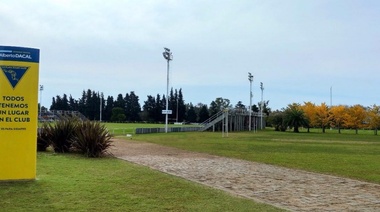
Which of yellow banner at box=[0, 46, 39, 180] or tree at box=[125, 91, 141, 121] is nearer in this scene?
yellow banner at box=[0, 46, 39, 180]

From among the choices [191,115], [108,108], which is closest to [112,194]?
[191,115]

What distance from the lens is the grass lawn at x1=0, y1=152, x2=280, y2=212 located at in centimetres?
685

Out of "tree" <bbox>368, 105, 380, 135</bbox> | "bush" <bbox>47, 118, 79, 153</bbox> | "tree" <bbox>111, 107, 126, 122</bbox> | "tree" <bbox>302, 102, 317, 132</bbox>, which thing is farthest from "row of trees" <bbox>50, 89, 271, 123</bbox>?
"bush" <bbox>47, 118, 79, 153</bbox>

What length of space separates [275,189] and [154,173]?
3.44 m

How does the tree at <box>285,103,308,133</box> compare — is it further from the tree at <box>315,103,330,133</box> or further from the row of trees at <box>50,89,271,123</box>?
the row of trees at <box>50,89,271,123</box>

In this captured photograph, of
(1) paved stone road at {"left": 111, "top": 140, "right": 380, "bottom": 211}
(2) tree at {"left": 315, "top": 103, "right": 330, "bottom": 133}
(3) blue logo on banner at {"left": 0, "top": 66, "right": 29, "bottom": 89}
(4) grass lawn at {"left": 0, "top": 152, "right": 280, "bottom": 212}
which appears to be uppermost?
(2) tree at {"left": 315, "top": 103, "right": 330, "bottom": 133}

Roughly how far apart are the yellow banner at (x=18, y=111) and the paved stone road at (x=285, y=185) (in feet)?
12.8

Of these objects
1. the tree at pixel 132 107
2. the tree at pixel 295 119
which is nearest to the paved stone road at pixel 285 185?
the tree at pixel 295 119

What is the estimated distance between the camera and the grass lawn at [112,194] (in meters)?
6.85

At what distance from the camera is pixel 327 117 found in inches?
3246

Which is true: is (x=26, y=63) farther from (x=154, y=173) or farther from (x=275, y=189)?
(x=275, y=189)

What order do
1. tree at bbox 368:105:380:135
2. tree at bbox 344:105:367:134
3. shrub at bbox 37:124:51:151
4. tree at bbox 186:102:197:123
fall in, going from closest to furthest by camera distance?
shrub at bbox 37:124:51:151 → tree at bbox 368:105:380:135 → tree at bbox 344:105:367:134 → tree at bbox 186:102:197:123

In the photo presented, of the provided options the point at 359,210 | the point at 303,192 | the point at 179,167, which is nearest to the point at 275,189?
the point at 303,192

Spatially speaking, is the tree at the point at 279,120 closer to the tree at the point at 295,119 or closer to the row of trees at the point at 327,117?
the row of trees at the point at 327,117
